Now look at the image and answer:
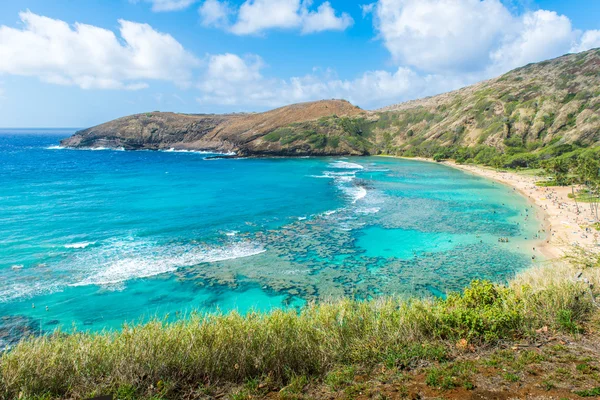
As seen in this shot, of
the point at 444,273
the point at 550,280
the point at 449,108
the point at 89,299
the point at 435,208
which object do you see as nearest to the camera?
the point at 550,280

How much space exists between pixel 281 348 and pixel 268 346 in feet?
1.64

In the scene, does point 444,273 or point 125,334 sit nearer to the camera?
point 125,334

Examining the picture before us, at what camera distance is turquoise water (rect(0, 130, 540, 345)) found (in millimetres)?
27578

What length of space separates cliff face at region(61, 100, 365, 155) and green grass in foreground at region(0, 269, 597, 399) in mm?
145138

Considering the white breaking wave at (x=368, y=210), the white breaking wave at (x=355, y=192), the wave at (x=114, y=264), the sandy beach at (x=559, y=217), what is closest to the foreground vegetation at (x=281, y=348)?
the sandy beach at (x=559, y=217)

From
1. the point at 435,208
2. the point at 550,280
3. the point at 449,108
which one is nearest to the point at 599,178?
the point at 435,208

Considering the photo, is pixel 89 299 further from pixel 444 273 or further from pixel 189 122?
pixel 189 122

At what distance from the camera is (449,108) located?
166 m

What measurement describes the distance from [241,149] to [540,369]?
150612 millimetres

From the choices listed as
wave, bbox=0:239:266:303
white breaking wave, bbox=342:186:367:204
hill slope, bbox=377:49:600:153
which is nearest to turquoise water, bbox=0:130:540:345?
wave, bbox=0:239:266:303

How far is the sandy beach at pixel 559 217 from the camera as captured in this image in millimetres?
37906

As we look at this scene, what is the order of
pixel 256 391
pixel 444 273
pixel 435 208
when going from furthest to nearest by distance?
pixel 435 208
pixel 444 273
pixel 256 391

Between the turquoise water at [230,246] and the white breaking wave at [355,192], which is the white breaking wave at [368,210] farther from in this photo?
the white breaking wave at [355,192]

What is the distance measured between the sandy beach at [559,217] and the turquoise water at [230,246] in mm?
2488
